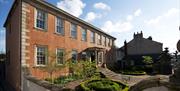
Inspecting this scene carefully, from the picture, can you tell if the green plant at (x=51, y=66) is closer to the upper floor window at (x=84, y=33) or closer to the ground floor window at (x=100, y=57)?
the upper floor window at (x=84, y=33)

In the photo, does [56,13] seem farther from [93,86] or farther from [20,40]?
[93,86]

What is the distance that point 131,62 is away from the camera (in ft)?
165

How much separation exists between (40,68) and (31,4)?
18.7 ft

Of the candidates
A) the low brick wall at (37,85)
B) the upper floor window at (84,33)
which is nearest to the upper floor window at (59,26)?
the upper floor window at (84,33)

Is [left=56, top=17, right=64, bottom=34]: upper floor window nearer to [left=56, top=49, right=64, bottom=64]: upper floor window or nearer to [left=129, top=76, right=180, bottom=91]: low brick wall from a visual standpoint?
[left=56, top=49, right=64, bottom=64]: upper floor window

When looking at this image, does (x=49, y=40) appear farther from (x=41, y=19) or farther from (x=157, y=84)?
(x=157, y=84)

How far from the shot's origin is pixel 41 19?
62.2 feet

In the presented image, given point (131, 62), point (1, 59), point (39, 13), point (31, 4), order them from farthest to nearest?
point (131, 62) < point (1, 59) < point (39, 13) < point (31, 4)

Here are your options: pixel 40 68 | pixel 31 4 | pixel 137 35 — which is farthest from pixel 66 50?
pixel 137 35

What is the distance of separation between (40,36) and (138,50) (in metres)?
38.1

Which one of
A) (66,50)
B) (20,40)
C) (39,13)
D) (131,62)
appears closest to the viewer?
(20,40)

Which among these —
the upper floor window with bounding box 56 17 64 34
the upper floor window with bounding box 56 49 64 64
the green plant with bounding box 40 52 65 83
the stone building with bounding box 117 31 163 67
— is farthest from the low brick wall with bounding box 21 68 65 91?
the stone building with bounding box 117 31 163 67

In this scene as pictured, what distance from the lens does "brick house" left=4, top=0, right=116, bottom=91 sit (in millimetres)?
16750

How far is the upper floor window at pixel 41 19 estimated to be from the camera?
18.4 meters
